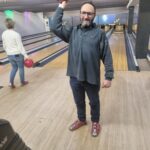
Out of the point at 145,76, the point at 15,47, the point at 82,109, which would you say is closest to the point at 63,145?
the point at 82,109

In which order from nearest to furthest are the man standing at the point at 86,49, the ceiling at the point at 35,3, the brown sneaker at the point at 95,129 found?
the man standing at the point at 86,49 → the brown sneaker at the point at 95,129 → the ceiling at the point at 35,3

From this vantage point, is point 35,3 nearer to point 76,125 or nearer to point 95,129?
point 76,125

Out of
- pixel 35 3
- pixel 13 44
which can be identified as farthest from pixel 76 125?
pixel 35 3

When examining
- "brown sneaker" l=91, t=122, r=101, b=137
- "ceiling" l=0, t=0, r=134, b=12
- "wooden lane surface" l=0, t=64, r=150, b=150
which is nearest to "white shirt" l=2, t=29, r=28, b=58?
"wooden lane surface" l=0, t=64, r=150, b=150

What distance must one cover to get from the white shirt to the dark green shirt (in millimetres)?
1686

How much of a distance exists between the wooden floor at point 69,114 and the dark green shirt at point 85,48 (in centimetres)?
69

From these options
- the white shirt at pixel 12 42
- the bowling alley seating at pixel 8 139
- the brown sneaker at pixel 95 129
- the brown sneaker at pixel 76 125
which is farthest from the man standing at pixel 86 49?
the white shirt at pixel 12 42

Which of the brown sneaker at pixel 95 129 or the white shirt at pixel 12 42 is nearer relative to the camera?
the brown sneaker at pixel 95 129

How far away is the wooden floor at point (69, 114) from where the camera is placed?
2186 millimetres

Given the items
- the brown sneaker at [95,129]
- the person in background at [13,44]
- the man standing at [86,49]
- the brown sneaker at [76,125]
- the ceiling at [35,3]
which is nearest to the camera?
the man standing at [86,49]

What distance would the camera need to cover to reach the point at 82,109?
2.36 meters

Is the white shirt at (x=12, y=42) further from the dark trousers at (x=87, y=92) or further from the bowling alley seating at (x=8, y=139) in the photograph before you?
the bowling alley seating at (x=8, y=139)

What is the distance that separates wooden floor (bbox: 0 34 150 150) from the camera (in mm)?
2186

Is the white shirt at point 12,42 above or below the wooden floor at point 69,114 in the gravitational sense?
above
